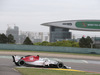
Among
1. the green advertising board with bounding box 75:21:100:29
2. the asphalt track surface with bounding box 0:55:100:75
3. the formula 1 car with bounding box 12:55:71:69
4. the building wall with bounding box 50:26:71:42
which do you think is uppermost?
the green advertising board with bounding box 75:21:100:29

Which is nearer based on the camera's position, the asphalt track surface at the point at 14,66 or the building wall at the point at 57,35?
the asphalt track surface at the point at 14,66

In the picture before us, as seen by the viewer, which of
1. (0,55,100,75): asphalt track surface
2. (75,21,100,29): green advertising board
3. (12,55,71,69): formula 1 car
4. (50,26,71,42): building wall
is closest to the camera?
(0,55,100,75): asphalt track surface

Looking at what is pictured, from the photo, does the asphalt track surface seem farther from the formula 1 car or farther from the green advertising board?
the green advertising board

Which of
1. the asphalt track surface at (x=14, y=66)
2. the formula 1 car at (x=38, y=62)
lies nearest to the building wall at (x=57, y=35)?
the asphalt track surface at (x=14, y=66)

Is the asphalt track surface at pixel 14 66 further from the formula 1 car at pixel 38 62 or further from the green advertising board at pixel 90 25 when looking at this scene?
the green advertising board at pixel 90 25

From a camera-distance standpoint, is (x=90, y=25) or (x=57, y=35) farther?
(x=57, y=35)

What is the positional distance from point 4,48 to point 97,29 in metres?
42.6

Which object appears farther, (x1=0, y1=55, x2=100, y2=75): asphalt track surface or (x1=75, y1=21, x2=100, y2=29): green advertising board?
(x1=75, y1=21, x2=100, y2=29): green advertising board

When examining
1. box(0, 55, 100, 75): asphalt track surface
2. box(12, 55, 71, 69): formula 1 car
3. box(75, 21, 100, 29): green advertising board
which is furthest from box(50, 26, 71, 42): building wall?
box(12, 55, 71, 69): formula 1 car

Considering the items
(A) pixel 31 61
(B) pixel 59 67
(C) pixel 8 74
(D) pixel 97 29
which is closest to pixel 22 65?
(A) pixel 31 61

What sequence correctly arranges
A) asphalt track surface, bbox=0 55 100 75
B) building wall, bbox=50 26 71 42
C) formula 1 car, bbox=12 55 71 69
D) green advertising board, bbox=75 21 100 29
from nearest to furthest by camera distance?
asphalt track surface, bbox=0 55 100 75
formula 1 car, bbox=12 55 71 69
green advertising board, bbox=75 21 100 29
building wall, bbox=50 26 71 42

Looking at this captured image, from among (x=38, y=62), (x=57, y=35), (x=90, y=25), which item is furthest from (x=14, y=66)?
(x=57, y=35)

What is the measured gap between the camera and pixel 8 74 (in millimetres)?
10891

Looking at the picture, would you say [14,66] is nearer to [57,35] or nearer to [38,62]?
[38,62]
